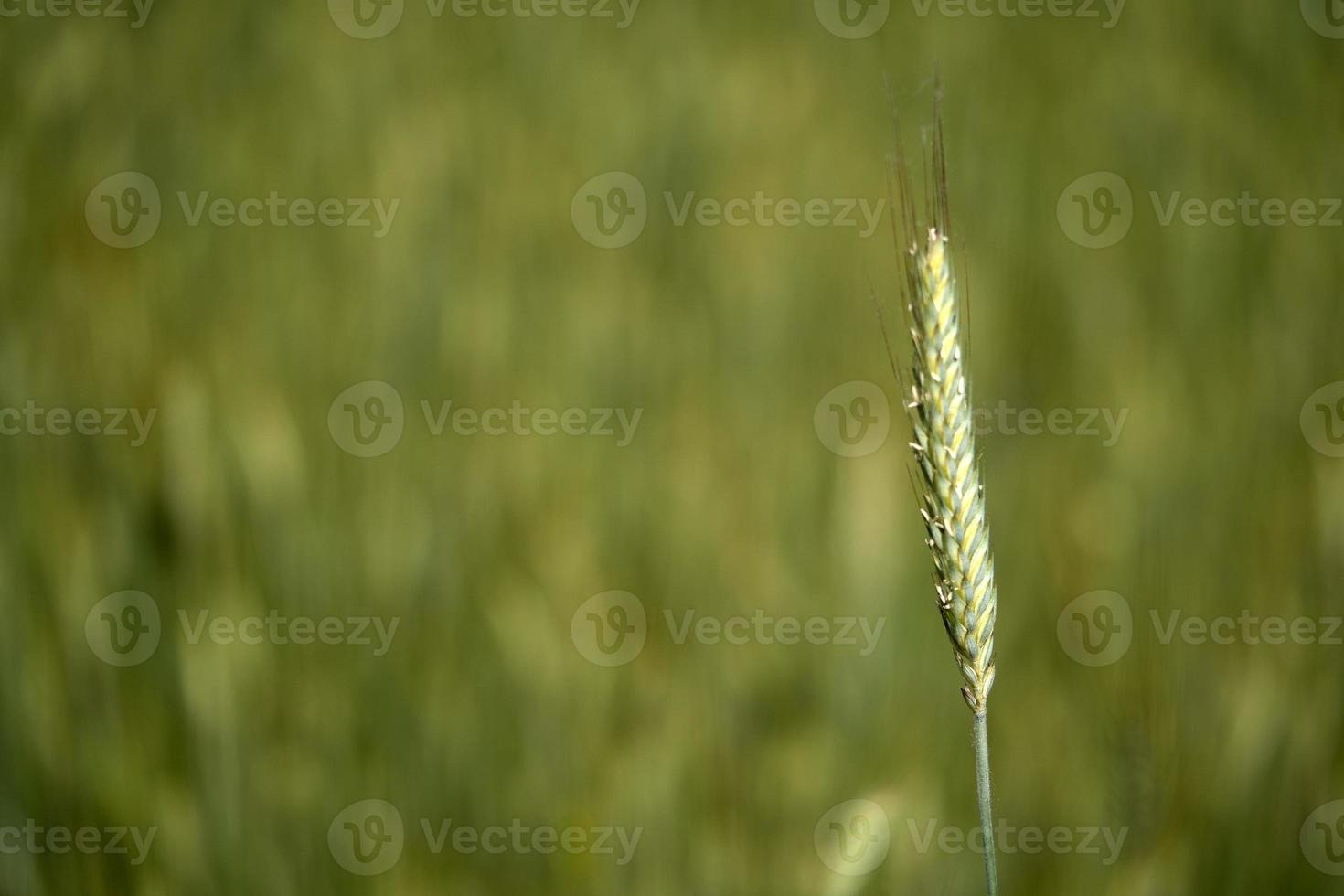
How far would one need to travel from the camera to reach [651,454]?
1485mm

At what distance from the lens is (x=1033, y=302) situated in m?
1.70

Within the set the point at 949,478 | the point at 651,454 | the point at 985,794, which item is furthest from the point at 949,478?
the point at 651,454

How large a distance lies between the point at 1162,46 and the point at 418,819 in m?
1.87

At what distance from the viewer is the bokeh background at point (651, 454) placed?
1033 mm

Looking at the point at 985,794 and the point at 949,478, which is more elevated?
the point at 949,478

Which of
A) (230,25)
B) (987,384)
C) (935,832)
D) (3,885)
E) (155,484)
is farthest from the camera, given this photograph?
(230,25)

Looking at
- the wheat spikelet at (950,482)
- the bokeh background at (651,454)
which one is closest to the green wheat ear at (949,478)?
the wheat spikelet at (950,482)

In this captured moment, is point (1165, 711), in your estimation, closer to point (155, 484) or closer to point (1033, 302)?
point (1033, 302)

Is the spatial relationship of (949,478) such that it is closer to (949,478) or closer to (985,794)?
(949,478)

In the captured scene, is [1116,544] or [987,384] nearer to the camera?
[1116,544]

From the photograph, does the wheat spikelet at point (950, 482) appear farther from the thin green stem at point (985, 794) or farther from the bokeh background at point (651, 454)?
the bokeh background at point (651, 454)

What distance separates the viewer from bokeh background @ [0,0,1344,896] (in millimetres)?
1033

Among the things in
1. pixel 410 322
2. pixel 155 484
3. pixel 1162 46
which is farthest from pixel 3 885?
pixel 1162 46

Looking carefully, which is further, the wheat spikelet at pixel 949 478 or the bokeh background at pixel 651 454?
the bokeh background at pixel 651 454
